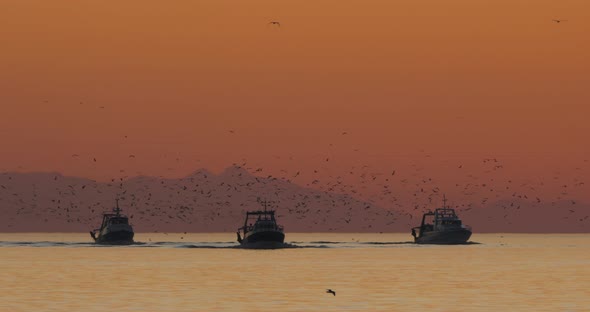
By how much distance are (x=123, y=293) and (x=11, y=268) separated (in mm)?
55153

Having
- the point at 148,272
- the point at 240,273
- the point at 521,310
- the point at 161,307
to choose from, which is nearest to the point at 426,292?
the point at 521,310

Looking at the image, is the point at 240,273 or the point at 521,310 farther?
the point at 240,273

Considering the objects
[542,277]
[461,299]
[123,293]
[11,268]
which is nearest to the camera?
[461,299]

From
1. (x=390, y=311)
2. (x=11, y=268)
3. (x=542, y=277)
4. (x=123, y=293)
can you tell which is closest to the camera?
(x=390, y=311)

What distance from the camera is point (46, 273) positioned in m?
138

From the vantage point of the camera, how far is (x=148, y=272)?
466 ft

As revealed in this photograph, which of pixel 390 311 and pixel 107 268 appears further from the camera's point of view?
pixel 107 268

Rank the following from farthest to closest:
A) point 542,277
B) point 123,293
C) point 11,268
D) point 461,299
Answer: point 11,268 → point 542,277 → point 123,293 → point 461,299

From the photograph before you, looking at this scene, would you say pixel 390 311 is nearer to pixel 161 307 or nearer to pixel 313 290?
pixel 161 307

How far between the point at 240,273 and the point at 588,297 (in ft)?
164

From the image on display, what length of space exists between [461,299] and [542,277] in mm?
40570

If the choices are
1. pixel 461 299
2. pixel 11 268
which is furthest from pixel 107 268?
pixel 461 299

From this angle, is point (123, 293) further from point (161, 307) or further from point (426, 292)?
point (426, 292)

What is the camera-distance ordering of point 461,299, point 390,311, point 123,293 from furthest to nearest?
point 123,293 < point 461,299 < point 390,311
